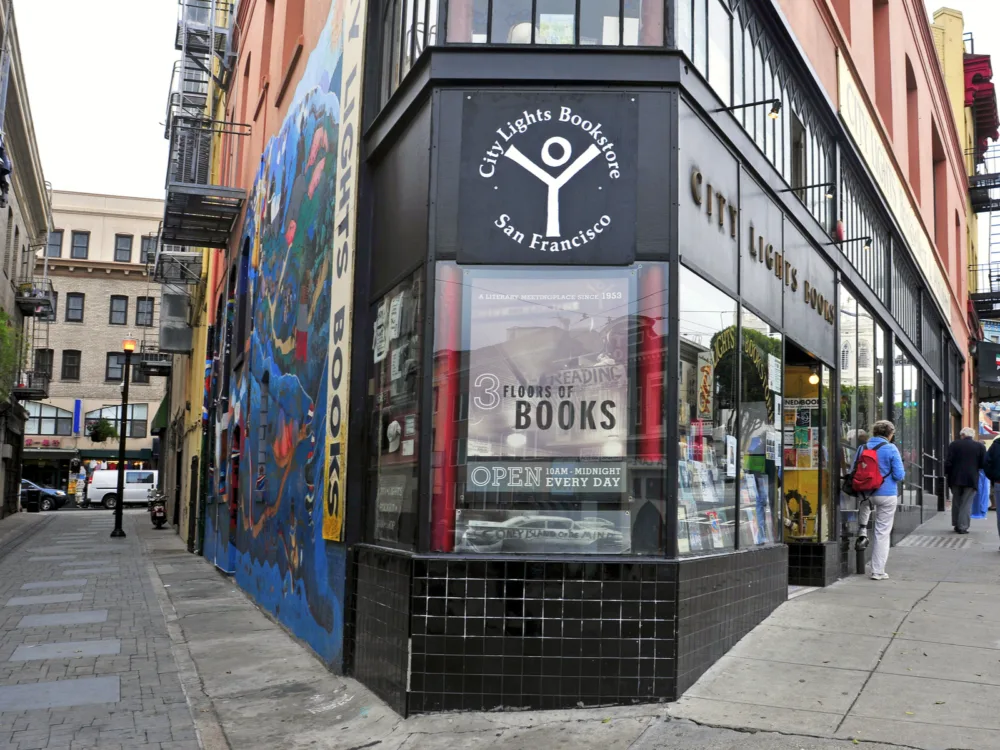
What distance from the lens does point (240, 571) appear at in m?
14.7

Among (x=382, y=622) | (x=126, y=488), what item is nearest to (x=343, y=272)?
(x=382, y=622)

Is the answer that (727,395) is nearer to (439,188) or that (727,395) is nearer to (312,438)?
(439,188)

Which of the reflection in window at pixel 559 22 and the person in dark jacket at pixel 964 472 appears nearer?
the reflection in window at pixel 559 22

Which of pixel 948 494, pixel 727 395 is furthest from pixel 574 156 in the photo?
pixel 948 494

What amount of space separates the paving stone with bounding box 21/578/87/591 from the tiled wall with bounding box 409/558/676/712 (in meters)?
10.3

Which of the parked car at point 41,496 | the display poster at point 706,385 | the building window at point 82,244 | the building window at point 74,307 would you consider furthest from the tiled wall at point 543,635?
the building window at point 82,244

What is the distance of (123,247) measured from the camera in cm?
6381

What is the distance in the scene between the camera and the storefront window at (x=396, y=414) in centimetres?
716

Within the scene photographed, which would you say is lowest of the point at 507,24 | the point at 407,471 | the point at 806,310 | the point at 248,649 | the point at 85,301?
the point at 248,649

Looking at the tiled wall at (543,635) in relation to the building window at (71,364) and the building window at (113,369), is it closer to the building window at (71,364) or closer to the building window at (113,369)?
the building window at (113,369)

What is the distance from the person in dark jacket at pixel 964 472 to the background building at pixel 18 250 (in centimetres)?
2320

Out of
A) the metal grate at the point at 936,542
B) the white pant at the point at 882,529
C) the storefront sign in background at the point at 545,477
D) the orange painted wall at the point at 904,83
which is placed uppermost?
the orange painted wall at the point at 904,83

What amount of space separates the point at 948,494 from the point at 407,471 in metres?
23.7

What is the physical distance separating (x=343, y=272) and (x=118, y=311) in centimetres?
5919
